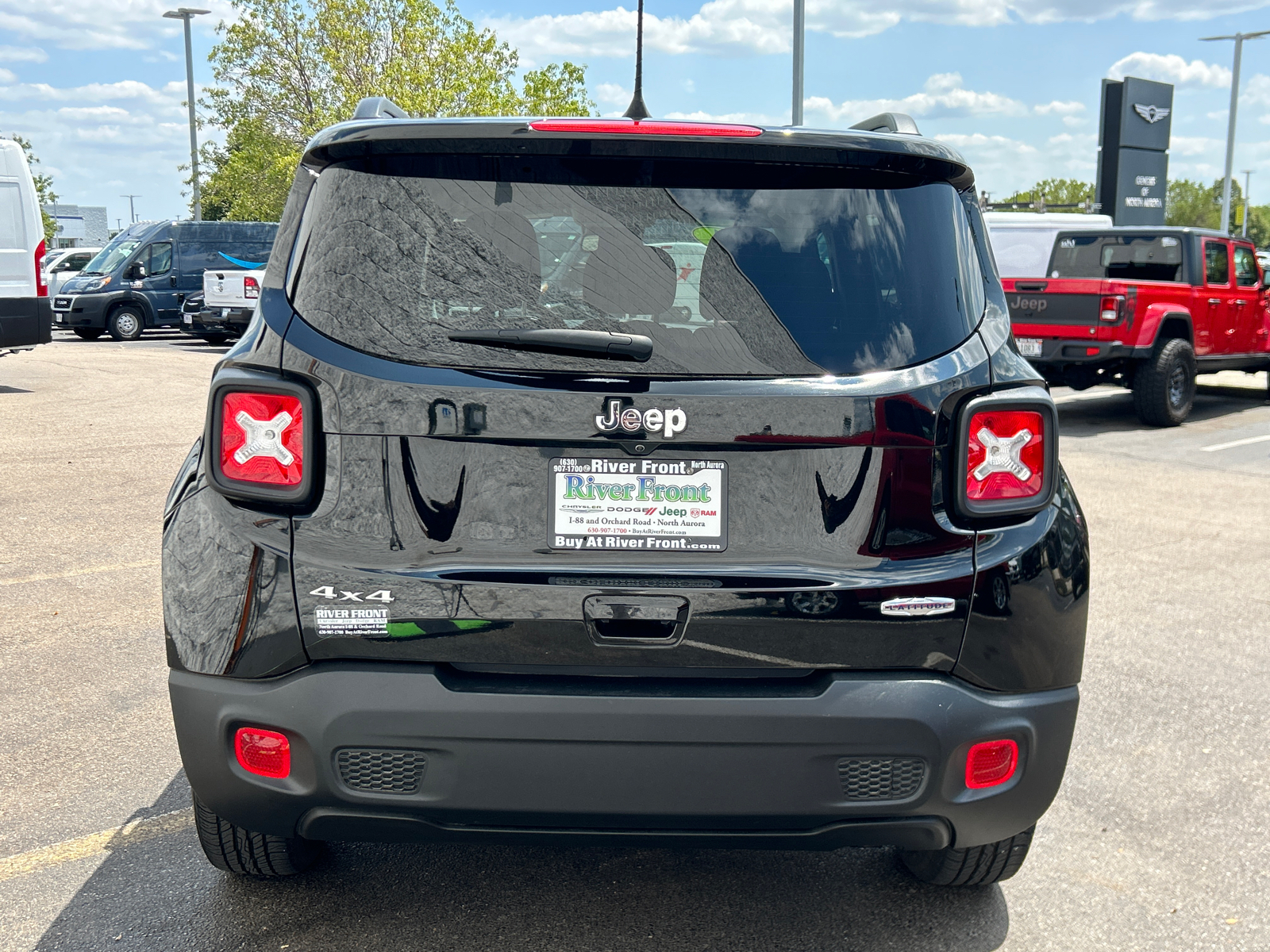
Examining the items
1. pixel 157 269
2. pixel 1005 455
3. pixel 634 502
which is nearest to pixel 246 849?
pixel 634 502

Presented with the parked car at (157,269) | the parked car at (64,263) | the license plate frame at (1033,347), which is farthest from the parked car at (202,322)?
the license plate frame at (1033,347)

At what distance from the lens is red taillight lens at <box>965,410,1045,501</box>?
238 cm

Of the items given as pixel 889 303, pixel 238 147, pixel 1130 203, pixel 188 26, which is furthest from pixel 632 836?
pixel 238 147

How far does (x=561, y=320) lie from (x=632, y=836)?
1020 mm

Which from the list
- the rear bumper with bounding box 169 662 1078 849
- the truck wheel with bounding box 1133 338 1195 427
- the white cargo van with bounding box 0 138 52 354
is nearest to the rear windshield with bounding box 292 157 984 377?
the rear bumper with bounding box 169 662 1078 849

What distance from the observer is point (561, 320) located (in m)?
2.28

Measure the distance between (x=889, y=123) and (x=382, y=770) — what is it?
76.1 inches

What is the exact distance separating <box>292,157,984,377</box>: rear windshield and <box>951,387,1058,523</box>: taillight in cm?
16

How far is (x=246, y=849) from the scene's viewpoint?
282 centimetres

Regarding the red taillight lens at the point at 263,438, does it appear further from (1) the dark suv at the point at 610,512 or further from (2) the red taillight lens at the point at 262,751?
(2) the red taillight lens at the point at 262,751

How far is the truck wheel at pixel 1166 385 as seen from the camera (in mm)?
12266

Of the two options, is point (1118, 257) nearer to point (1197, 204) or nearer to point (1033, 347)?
point (1033, 347)

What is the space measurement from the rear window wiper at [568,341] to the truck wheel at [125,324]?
78.3 ft

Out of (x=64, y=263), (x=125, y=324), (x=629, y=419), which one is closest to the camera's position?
(x=629, y=419)
